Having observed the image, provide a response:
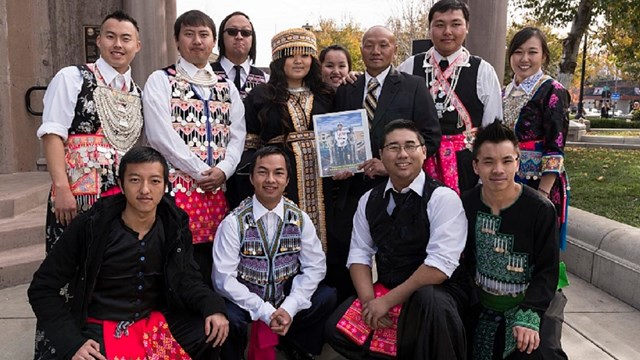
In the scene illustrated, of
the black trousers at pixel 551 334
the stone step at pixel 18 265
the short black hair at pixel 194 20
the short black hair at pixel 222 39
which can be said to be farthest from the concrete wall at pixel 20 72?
the black trousers at pixel 551 334

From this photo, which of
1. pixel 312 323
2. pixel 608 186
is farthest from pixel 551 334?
pixel 608 186

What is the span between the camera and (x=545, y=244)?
2949 millimetres

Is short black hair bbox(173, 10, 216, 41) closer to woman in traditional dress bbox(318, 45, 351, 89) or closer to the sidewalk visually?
woman in traditional dress bbox(318, 45, 351, 89)

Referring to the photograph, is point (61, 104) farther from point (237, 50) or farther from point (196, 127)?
point (237, 50)

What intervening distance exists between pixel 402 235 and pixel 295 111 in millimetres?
1164

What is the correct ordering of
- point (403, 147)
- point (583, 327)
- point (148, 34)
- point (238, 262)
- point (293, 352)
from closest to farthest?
1. point (403, 147)
2. point (238, 262)
3. point (293, 352)
4. point (583, 327)
5. point (148, 34)

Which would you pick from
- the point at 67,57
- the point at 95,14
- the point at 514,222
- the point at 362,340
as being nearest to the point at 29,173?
the point at 67,57

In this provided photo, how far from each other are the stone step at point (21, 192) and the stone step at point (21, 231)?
11 centimetres

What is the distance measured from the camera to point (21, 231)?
5184mm

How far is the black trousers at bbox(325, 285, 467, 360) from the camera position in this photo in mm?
2854

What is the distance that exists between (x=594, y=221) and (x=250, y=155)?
11.9ft

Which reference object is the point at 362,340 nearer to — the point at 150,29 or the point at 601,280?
the point at 601,280

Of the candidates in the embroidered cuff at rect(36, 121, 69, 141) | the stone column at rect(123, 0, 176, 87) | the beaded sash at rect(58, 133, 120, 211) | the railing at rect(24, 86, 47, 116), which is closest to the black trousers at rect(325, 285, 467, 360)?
the beaded sash at rect(58, 133, 120, 211)

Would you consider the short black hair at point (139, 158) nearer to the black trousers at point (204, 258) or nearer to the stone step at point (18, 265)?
the black trousers at point (204, 258)
